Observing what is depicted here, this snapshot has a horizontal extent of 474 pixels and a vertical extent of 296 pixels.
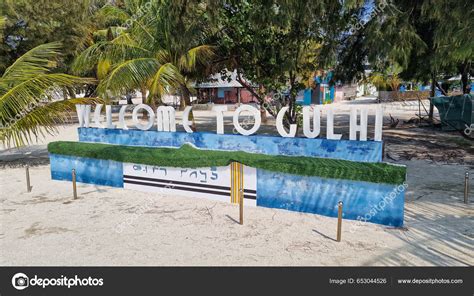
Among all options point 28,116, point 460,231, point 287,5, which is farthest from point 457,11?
point 28,116

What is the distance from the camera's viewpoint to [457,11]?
→ 10.2 m

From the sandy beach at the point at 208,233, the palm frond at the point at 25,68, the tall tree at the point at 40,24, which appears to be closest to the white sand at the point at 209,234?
the sandy beach at the point at 208,233

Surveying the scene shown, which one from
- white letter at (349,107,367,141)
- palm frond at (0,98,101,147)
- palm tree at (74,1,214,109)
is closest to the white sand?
white letter at (349,107,367,141)

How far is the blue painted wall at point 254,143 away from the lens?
9.74 metres

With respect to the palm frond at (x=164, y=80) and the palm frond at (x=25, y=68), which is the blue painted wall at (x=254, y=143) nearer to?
the palm frond at (x=164, y=80)

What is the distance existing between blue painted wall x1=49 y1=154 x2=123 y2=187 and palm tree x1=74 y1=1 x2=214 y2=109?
257cm

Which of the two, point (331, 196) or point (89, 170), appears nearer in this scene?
point (331, 196)

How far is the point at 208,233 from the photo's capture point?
7688 mm

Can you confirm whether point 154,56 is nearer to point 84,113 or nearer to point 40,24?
point 84,113

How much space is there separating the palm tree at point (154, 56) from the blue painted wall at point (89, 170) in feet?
8.43

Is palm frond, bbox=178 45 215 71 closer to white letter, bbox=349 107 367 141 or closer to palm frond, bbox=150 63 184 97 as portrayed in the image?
palm frond, bbox=150 63 184 97

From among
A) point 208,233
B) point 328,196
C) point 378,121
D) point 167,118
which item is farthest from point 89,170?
point 378,121

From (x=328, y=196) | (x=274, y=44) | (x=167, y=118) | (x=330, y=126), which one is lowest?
(x=328, y=196)

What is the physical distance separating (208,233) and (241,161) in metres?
2.26
